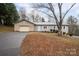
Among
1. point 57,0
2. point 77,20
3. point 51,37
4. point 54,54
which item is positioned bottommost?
point 54,54

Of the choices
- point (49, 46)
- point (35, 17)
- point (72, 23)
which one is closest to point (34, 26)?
point (35, 17)

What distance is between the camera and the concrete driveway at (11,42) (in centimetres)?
208

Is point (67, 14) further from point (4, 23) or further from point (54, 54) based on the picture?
point (4, 23)

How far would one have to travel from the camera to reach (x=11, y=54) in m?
2.08

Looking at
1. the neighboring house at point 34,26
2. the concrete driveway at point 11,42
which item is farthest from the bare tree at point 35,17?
the concrete driveway at point 11,42

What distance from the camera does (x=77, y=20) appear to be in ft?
6.79

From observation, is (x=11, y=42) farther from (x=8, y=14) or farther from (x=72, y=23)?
(x=72, y=23)

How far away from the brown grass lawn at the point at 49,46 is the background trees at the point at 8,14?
186mm

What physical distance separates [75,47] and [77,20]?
0.74 ft

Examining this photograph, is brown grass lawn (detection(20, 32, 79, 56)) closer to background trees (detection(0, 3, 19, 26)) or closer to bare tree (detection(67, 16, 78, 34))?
bare tree (detection(67, 16, 78, 34))

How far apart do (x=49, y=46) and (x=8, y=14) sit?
1.44 ft

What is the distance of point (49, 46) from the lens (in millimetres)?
2078

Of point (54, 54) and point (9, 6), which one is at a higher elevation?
point (9, 6)

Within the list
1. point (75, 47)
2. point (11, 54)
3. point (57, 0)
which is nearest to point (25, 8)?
point (57, 0)
